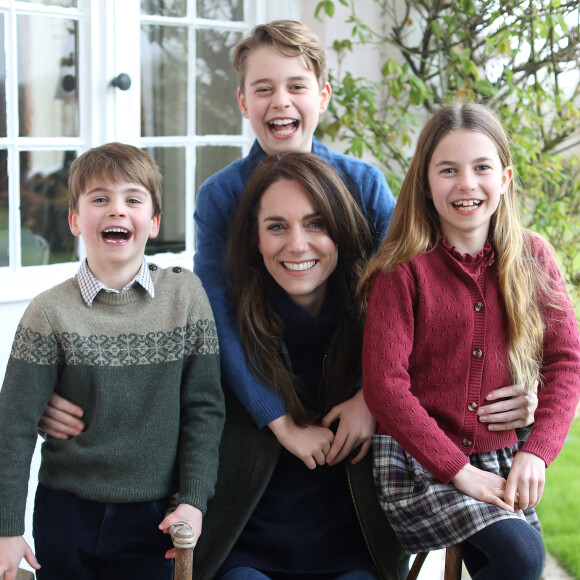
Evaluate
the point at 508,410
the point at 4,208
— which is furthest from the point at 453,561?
the point at 4,208

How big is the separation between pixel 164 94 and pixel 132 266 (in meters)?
1.64

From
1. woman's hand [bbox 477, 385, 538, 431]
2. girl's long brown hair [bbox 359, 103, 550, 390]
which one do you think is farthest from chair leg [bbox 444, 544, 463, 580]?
girl's long brown hair [bbox 359, 103, 550, 390]

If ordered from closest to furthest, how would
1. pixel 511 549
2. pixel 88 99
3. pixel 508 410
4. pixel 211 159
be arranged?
pixel 511 549, pixel 508 410, pixel 88 99, pixel 211 159

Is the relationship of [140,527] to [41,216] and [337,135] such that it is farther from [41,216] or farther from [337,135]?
[337,135]

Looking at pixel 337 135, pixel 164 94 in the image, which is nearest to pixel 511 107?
pixel 337 135

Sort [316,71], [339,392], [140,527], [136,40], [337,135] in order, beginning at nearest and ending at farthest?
[140,527], [339,392], [316,71], [136,40], [337,135]

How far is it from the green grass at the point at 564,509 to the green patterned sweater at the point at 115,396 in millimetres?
1972

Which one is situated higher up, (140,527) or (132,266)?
(132,266)

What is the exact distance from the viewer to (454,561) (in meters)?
1.55

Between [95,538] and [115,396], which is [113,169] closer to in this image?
[115,396]

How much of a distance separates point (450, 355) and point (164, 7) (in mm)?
1992

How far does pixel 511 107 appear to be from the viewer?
332 centimetres

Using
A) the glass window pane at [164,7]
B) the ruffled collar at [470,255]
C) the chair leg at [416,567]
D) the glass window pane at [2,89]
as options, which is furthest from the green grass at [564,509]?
the glass window pane at [2,89]

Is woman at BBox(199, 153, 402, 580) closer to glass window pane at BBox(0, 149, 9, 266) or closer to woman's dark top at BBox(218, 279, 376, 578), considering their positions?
woman's dark top at BBox(218, 279, 376, 578)
